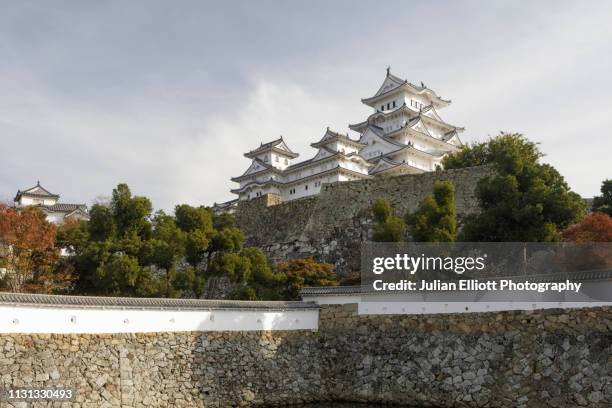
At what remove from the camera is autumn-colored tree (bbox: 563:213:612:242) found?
1314 cm

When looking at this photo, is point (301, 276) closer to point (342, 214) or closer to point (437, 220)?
point (437, 220)

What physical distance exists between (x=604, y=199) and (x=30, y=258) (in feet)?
50.2

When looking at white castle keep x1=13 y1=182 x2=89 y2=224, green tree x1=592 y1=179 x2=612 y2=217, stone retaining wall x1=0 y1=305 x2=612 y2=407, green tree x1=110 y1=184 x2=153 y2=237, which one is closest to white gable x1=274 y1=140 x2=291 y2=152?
white castle keep x1=13 y1=182 x2=89 y2=224

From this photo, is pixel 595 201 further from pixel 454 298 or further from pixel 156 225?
pixel 156 225

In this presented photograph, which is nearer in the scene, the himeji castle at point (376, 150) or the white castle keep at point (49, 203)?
the himeji castle at point (376, 150)

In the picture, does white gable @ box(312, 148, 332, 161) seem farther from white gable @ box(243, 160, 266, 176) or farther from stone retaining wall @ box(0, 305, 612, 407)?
stone retaining wall @ box(0, 305, 612, 407)

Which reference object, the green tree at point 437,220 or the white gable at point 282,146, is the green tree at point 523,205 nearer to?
the green tree at point 437,220

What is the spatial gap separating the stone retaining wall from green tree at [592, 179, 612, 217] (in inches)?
292

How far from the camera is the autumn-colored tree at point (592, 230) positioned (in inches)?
517

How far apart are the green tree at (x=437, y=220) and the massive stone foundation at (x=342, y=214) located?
414 cm

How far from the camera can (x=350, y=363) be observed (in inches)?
463

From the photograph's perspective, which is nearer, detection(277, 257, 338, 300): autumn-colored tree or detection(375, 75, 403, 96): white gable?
detection(277, 257, 338, 300): autumn-colored tree

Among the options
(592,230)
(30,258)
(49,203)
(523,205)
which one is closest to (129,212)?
(30,258)

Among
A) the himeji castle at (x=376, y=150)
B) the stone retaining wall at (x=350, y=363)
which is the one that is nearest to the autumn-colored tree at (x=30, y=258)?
the stone retaining wall at (x=350, y=363)
